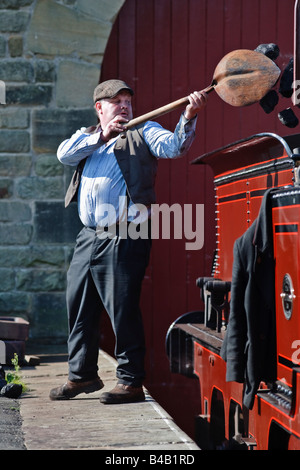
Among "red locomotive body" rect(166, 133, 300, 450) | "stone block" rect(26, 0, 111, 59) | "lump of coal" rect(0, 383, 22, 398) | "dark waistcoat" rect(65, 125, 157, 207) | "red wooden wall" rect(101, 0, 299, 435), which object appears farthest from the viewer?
"red wooden wall" rect(101, 0, 299, 435)

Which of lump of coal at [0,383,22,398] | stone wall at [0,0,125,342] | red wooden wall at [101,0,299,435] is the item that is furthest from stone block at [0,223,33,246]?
lump of coal at [0,383,22,398]

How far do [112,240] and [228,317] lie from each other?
903 mm

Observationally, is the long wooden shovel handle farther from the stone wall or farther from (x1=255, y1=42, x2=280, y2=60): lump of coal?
the stone wall

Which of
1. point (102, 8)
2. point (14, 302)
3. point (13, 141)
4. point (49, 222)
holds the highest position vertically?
point (102, 8)

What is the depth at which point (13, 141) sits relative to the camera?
6086 millimetres

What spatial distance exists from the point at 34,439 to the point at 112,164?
143 centimetres

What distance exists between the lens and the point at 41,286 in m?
6.07

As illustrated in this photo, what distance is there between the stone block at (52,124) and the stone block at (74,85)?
0.07 metres

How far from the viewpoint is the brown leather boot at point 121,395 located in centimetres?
408

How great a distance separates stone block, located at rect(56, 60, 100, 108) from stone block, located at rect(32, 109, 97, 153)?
0.22 ft

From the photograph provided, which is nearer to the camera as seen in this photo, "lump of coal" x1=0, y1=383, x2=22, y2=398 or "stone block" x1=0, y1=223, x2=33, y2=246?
"lump of coal" x1=0, y1=383, x2=22, y2=398

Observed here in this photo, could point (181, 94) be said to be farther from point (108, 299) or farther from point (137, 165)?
point (108, 299)

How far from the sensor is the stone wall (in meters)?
6.07

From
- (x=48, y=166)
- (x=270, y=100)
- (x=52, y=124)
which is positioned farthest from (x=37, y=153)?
(x=270, y=100)
